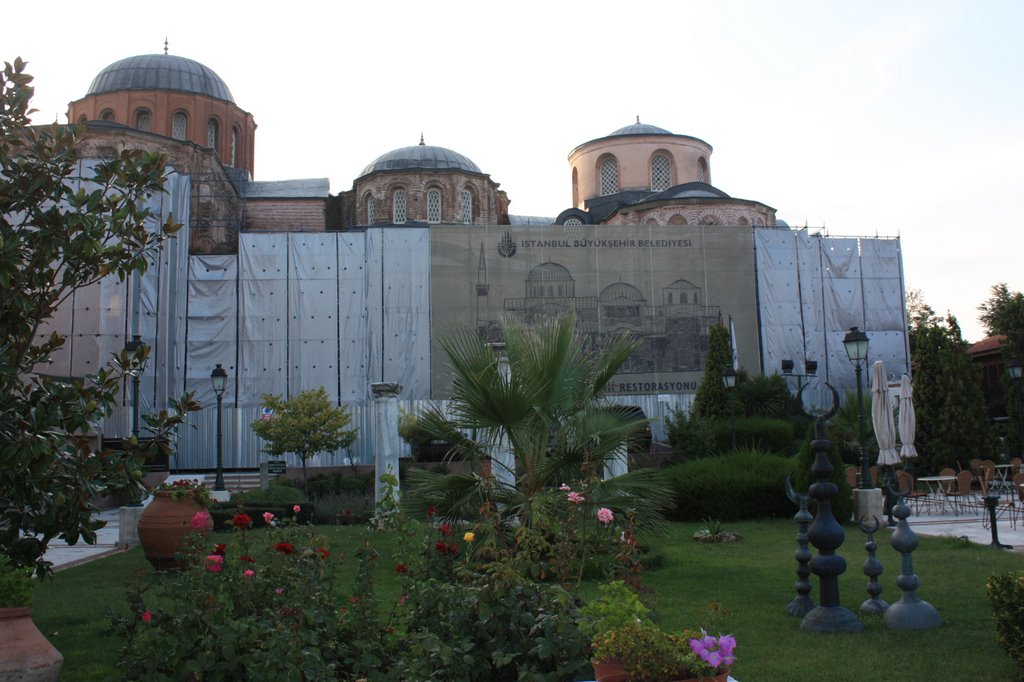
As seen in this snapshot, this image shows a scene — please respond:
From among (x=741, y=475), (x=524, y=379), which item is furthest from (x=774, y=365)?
(x=524, y=379)

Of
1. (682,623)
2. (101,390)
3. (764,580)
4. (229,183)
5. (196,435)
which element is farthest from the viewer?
(229,183)

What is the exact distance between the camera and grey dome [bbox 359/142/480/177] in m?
33.8

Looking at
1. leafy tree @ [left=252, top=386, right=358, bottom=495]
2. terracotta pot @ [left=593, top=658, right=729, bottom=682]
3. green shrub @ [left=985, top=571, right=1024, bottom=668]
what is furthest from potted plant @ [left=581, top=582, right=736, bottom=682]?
leafy tree @ [left=252, top=386, right=358, bottom=495]

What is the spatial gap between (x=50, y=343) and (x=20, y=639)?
5.67 feet

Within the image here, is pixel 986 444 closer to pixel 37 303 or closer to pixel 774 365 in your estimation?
pixel 774 365

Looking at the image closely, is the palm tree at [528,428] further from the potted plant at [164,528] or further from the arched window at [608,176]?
the arched window at [608,176]

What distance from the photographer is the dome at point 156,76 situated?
33.8 meters

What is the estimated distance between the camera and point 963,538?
34.6 feet

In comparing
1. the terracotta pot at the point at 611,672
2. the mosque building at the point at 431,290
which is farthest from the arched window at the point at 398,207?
the terracotta pot at the point at 611,672

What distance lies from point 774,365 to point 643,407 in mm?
4653

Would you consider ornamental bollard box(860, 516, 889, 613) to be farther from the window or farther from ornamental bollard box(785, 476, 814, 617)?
the window

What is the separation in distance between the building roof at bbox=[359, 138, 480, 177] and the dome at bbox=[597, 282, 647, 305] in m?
8.67

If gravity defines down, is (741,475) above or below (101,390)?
below

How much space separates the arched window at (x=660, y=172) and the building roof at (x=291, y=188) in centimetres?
1343
